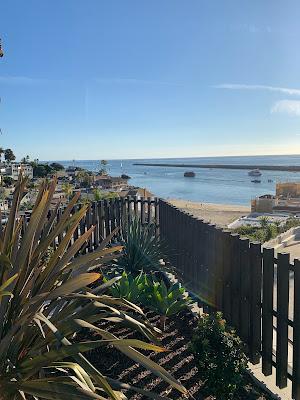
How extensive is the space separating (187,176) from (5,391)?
132m

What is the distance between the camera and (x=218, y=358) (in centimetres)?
308

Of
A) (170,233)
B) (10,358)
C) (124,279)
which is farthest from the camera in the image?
(170,233)

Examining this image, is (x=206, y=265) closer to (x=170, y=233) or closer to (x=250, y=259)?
(x=250, y=259)

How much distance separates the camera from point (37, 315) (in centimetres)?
192

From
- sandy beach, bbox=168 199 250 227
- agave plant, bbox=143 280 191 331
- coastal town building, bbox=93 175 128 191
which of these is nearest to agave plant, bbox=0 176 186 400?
agave plant, bbox=143 280 191 331

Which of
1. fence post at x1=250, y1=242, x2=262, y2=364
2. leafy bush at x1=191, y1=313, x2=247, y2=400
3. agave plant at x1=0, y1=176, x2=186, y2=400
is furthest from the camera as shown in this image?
fence post at x1=250, y1=242, x2=262, y2=364

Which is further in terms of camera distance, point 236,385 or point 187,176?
point 187,176

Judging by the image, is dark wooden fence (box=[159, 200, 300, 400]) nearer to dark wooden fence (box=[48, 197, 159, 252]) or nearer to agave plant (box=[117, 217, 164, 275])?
agave plant (box=[117, 217, 164, 275])

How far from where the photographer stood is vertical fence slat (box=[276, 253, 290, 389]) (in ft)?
10.7

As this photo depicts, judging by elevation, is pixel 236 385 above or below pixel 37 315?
below

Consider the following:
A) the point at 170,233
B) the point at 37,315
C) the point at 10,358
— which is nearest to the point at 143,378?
the point at 10,358

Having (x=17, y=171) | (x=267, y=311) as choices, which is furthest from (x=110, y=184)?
(x=267, y=311)

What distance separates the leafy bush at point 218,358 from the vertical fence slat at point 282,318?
361mm

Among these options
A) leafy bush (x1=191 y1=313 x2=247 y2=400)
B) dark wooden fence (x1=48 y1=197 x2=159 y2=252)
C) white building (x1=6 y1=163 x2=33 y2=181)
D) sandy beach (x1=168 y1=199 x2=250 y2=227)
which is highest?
white building (x1=6 y1=163 x2=33 y2=181)
